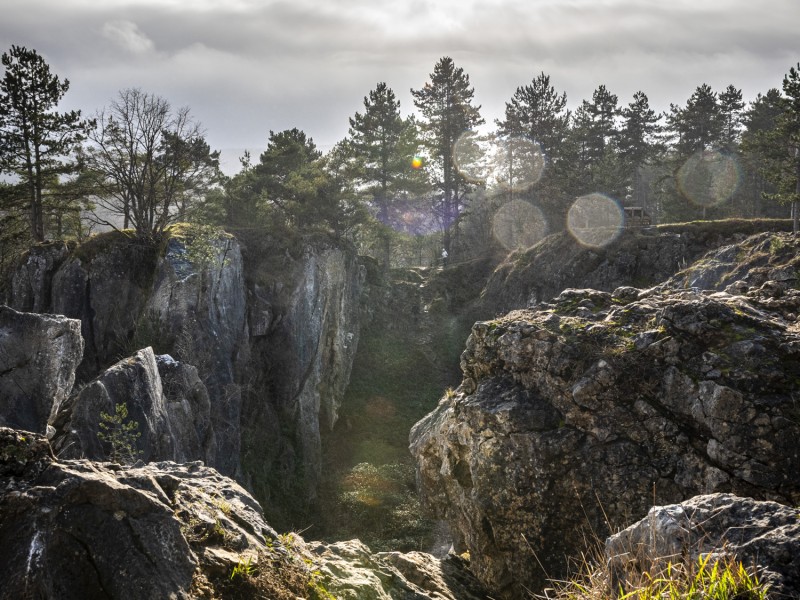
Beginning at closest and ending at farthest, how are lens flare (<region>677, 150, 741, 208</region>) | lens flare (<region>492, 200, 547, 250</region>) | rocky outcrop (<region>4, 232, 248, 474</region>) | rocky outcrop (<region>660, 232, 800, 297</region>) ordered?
→ 1. rocky outcrop (<region>660, 232, 800, 297</region>)
2. rocky outcrop (<region>4, 232, 248, 474</region>)
3. lens flare (<region>677, 150, 741, 208</region>)
4. lens flare (<region>492, 200, 547, 250</region>)

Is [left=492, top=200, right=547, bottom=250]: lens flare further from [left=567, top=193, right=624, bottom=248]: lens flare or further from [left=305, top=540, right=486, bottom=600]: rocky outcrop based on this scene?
[left=305, top=540, right=486, bottom=600]: rocky outcrop

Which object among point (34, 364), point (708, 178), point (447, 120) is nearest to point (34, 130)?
point (34, 364)

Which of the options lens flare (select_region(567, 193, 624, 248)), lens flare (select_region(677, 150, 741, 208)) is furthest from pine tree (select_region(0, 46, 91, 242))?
lens flare (select_region(677, 150, 741, 208))

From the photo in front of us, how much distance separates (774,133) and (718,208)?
2015 centimetres

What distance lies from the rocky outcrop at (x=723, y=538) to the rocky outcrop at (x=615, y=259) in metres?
30.8

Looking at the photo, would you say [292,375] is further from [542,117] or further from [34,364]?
[542,117]

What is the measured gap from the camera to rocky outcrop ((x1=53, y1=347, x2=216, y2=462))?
1245cm

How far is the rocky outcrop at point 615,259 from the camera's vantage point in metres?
34.0

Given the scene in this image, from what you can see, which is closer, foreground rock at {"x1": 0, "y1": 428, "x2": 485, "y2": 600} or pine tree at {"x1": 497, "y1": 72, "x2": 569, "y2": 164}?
foreground rock at {"x1": 0, "y1": 428, "x2": 485, "y2": 600}

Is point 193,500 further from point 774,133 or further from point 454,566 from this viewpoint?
point 774,133

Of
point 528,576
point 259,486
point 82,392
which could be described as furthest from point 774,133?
point 82,392

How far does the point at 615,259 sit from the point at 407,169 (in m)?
21.4

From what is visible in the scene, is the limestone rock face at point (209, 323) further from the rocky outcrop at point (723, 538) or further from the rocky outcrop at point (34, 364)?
the rocky outcrop at point (723, 538)

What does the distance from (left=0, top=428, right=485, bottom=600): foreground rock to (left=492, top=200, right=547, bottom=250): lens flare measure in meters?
45.5
